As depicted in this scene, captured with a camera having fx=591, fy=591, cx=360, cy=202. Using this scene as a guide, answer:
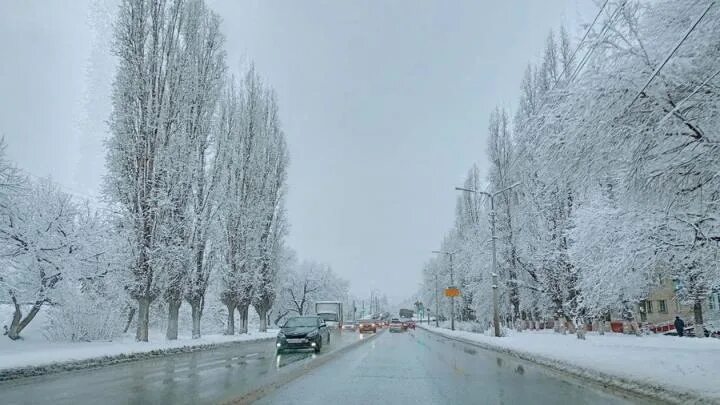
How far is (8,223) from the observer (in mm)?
24328

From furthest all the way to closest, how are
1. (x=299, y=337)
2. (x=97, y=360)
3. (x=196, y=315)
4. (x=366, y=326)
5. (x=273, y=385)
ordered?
1. (x=366, y=326)
2. (x=196, y=315)
3. (x=299, y=337)
4. (x=97, y=360)
5. (x=273, y=385)

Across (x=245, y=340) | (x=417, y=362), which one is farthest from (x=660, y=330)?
(x=417, y=362)

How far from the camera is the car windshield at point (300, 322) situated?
27594 mm

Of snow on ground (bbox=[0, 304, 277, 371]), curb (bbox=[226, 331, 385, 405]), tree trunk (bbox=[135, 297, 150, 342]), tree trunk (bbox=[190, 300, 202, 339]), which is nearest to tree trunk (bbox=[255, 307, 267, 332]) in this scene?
tree trunk (bbox=[190, 300, 202, 339])

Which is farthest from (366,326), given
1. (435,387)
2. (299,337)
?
(435,387)

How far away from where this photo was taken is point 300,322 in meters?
28.1

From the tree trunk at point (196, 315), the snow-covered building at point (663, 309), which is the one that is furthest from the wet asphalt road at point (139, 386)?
the snow-covered building at point (663, 309)

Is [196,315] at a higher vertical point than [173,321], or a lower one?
higher

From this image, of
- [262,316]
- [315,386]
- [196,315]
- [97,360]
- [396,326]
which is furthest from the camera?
[396,326]

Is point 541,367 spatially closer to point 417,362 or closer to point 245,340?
point 417,362

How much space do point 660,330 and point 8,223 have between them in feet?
159

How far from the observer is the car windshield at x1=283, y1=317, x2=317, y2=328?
90.5 feet

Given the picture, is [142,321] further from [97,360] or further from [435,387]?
[435,387]

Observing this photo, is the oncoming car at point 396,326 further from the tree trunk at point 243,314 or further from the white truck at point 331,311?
the tree trunk at point 243,314
